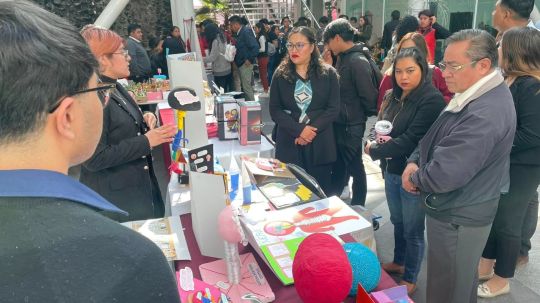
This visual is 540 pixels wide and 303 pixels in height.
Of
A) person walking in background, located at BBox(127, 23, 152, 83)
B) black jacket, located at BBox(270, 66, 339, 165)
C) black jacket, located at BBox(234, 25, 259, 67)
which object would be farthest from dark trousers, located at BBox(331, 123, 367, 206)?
black jacket, located at BBox(234, 25, 259, 67)

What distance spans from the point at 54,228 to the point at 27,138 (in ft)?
0.49

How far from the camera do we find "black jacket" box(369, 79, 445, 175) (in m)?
2.06

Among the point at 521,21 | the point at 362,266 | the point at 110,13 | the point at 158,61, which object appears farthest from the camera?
the point at 110,13

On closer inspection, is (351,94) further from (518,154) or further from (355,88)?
(518,154)

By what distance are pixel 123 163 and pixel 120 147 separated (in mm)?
110

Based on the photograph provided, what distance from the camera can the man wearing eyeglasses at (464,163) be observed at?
5.12 feet

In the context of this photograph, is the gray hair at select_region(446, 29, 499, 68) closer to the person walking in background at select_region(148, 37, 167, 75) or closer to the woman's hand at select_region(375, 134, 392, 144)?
the woman's hand at select_region(375, 134, 392, 144)

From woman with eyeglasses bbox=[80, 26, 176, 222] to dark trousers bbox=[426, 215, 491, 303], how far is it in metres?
1.35

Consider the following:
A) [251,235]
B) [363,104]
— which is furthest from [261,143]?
[251,235]

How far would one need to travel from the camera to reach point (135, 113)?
207 centimetres

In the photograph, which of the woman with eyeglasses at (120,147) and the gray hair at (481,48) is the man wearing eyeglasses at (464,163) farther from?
the woman with eyeglasses at (120,147)

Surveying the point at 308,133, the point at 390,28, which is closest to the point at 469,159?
the point at 308,133

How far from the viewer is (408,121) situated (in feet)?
7.02

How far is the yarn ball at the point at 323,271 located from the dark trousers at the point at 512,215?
154 cm
